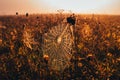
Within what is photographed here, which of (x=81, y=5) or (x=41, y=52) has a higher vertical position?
(x=81, y=5)

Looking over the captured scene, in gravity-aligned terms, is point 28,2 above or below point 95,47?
above

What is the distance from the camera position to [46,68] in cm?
428

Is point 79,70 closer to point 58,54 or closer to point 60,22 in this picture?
point 58,54

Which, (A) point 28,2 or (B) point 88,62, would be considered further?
(A) point 28,2

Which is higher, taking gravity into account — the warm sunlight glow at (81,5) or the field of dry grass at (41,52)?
the warm sunlight glow at (81,5)

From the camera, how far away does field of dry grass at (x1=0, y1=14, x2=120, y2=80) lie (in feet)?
13.6

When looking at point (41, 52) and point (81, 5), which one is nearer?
point (41, 52)

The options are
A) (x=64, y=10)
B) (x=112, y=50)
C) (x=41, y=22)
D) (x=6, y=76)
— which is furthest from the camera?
(x=41, y=22)

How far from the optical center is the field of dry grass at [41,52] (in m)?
4.15

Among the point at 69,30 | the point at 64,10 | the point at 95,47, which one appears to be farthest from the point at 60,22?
the point at 95,47

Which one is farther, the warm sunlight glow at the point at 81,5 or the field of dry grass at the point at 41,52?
the warm sunlight glow at the point at 81,5

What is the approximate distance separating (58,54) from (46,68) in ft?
1.40

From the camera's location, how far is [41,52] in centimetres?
462

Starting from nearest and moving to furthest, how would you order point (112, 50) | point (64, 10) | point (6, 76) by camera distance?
point (6, 76) < point (112, 50) < point (64, 10)
